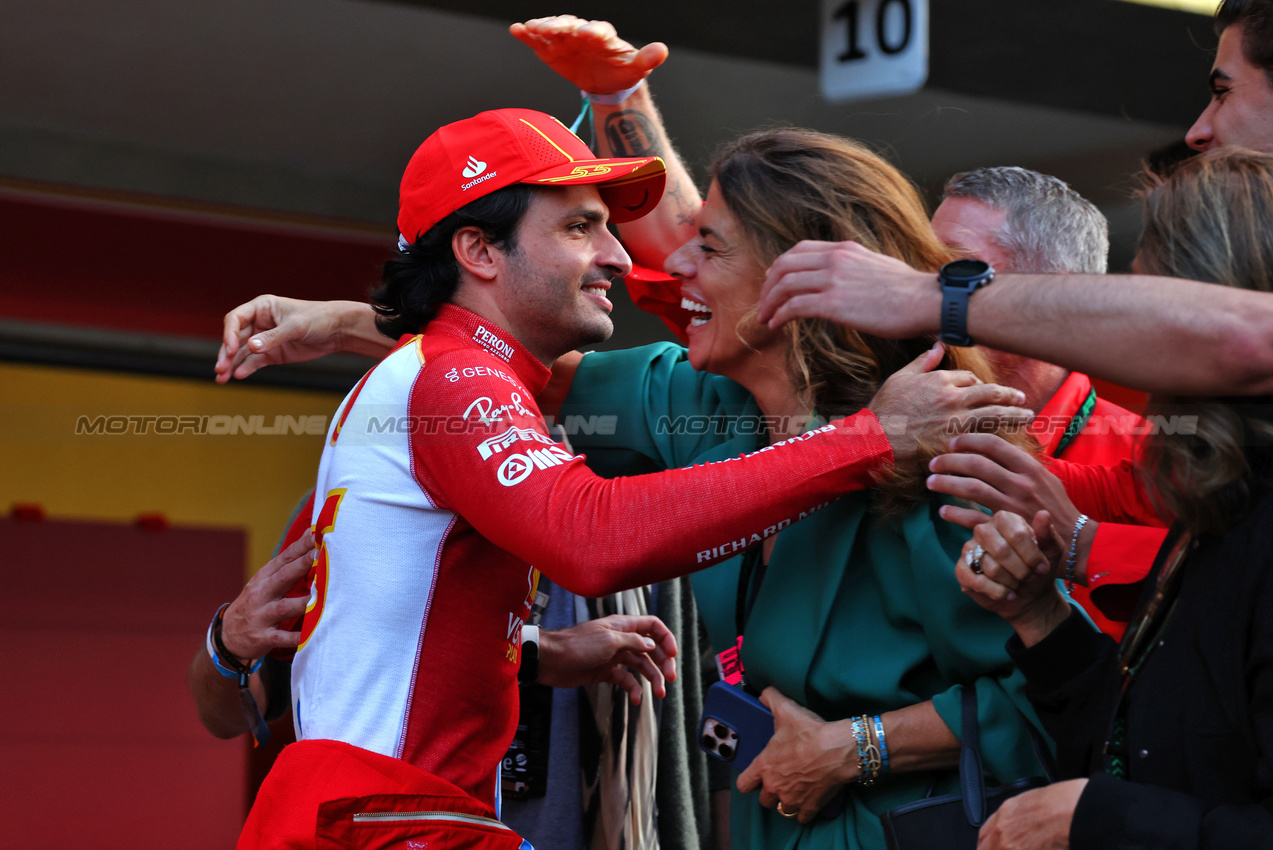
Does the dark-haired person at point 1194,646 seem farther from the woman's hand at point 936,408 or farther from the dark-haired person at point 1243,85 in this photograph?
the dark-haired person at point 1243,85

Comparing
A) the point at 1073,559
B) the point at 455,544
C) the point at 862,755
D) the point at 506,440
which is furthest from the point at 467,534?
the point at 1073,559

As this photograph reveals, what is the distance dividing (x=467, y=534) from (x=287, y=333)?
0.75 meters

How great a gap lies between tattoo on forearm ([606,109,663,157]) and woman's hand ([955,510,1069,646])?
4.53 feet

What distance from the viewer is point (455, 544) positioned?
164 centimetres

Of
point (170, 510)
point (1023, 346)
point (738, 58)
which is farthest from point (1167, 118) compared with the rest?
point (170, 510)

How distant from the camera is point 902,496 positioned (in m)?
1.72

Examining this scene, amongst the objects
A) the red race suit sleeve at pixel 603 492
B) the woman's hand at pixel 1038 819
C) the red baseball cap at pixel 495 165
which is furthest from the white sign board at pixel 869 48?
the woman's hand at pixel 1038 819

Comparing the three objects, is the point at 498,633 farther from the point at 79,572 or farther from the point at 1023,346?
the point at 79,572

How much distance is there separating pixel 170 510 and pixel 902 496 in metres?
5.35

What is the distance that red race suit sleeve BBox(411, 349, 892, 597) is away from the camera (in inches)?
59.2

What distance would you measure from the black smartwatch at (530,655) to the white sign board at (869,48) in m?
2.28

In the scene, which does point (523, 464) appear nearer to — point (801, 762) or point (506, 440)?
point (506, 440)

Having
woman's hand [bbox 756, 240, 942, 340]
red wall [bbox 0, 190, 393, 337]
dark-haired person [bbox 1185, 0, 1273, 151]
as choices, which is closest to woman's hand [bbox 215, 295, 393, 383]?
woman's hand [bbox 756, 240, 942, 340]

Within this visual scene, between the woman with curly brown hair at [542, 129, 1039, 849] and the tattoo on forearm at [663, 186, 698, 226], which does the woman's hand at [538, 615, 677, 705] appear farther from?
the tattoo on forearm at [663, 186, 698, 226]
